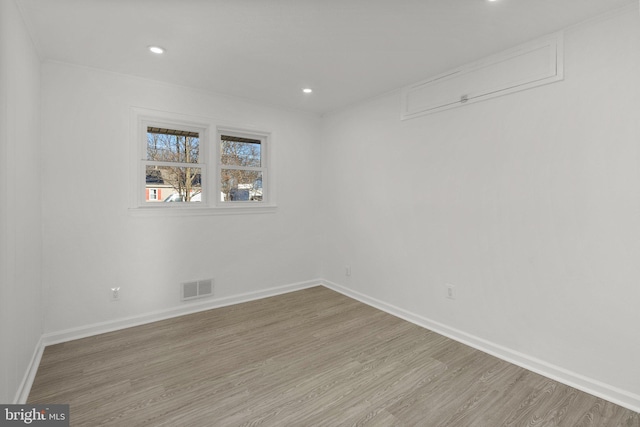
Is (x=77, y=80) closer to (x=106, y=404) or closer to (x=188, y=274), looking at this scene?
(x=188, y=274)

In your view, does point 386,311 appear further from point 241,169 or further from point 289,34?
point 289,34

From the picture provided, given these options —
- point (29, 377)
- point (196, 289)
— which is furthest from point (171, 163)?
point (29, 377)

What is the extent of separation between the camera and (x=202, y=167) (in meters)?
3.74

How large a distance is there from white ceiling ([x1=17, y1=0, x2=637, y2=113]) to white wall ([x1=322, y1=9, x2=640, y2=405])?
46cm

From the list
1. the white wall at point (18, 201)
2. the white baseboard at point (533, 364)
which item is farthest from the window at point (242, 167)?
the white baseboard at point (533, 364)

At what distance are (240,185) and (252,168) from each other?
27cm

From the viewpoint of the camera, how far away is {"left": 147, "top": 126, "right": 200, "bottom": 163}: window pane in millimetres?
3441

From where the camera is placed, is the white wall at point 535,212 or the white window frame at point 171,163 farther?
the white window frame at point 171,163

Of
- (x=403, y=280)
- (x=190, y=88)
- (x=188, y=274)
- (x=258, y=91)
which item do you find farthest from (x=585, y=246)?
(x=190, y=88)

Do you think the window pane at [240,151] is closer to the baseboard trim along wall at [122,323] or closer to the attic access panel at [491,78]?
the baseboard trim along wall at [122,323]

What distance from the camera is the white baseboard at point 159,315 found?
291cm

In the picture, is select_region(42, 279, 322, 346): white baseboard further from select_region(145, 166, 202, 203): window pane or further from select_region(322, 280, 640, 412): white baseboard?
select_region(322, 280, 640, 412): white baseboard

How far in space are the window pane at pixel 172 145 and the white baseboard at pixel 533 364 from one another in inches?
115

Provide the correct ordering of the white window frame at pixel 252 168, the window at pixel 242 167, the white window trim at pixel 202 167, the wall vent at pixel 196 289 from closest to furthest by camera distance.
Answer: the white window trim at pixel 202 167 < the wall vent at pixel 196 289 < the white window frame at pixel 252 168 < the window at pixel 242 167
